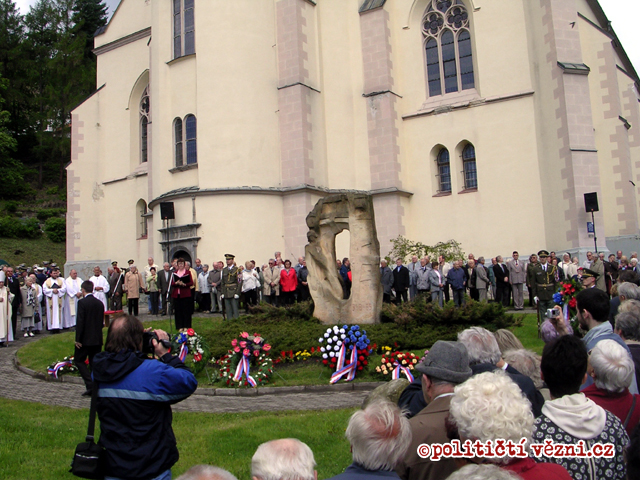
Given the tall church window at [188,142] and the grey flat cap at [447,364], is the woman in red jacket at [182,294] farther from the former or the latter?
the tall church window at [188,142]

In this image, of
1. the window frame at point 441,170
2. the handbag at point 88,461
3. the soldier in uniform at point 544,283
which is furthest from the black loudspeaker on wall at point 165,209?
the handbag at point 88,461

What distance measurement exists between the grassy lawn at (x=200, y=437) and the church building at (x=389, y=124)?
16.0 m

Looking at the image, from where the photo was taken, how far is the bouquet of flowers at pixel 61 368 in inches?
498

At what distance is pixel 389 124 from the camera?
26.9 m

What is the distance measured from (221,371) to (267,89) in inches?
650

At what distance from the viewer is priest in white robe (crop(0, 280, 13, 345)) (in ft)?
55.8

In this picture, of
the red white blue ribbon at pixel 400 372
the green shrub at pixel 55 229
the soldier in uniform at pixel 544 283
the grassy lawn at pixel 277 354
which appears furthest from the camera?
the green shrub at pixel 55 229

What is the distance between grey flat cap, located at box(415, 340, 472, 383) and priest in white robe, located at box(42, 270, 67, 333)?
18.2 metres

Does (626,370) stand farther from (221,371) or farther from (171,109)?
(171,109)

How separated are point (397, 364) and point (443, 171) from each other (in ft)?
58.9

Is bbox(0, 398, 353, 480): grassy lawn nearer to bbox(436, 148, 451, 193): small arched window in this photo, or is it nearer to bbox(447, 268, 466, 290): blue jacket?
bbox(447, 268, 466, 290): blue jacket

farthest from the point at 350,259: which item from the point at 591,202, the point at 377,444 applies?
the point at 377,444

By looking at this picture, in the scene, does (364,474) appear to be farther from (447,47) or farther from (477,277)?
(447,47)

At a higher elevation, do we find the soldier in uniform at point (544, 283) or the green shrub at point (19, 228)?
the green shrub at point (19, 228)
